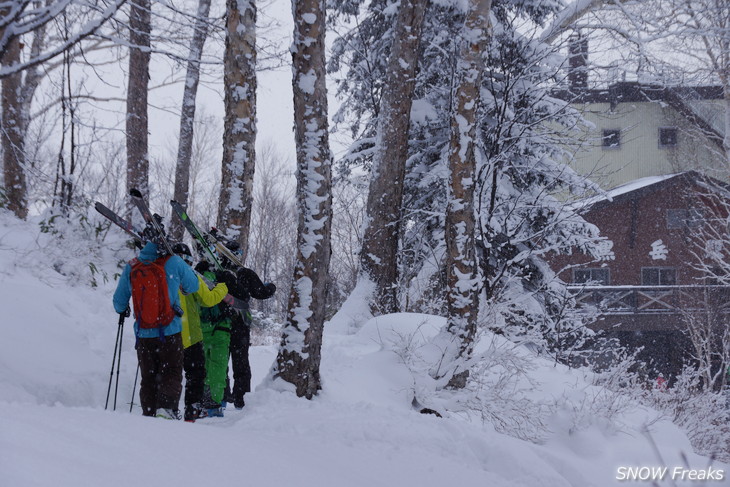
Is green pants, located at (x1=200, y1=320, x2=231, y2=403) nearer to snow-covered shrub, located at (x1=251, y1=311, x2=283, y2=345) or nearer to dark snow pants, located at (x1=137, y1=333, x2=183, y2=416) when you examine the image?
dark snow pants, located at (x1=137, y1=333, x2=183, y2=416)

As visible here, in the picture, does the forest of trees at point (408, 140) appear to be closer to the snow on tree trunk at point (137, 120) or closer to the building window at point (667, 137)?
the snow on tree trunk at point (137, 120)

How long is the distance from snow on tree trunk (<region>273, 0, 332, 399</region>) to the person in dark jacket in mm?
359

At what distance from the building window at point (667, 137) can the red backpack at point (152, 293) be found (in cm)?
3286

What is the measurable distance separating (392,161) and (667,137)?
89.8 feet

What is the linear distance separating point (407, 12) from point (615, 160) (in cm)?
2594

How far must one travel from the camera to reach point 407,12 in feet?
34.1

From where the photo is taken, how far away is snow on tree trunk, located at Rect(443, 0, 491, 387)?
6.87 meters

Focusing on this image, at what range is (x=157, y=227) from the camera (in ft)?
16.5

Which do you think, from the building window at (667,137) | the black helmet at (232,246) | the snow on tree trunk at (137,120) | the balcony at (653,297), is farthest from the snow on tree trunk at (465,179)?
the building window at (667,137)

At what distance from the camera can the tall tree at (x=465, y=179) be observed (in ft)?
22.5

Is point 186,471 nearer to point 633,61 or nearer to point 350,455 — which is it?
point 350,455

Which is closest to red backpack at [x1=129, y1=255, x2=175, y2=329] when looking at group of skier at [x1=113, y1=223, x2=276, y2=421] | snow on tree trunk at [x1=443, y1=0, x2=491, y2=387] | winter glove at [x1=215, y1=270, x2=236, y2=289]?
group of skier at [x1=113, y1=223, x2=276, y2=421]

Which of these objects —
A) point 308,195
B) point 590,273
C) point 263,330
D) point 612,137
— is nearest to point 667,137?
point 612,137

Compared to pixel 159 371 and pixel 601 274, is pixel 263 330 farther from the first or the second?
pixel 159 371
